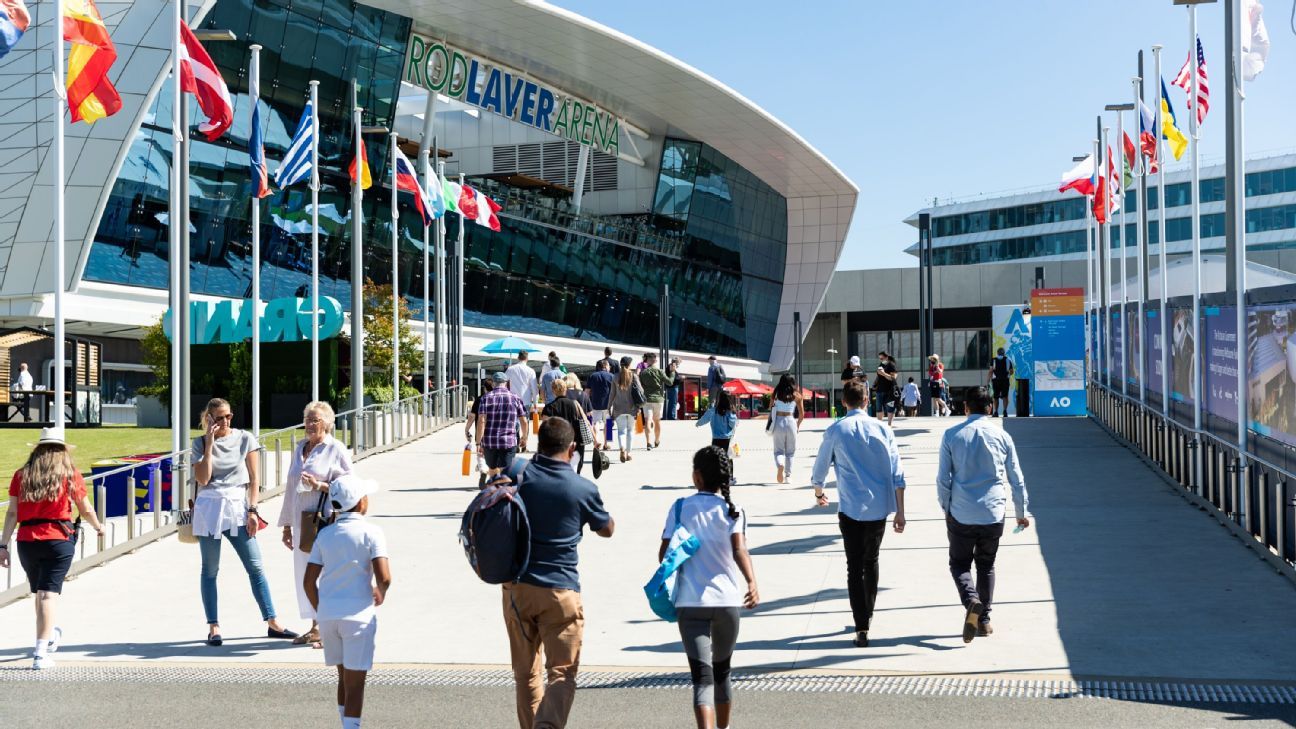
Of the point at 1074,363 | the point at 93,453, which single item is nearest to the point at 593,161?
the point at 1074,363

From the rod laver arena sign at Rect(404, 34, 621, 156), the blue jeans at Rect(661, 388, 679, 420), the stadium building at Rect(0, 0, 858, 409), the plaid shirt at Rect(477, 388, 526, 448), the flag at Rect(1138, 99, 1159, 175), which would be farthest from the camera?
the rod laver arena sign at Rect(404, 34, 621, 156)

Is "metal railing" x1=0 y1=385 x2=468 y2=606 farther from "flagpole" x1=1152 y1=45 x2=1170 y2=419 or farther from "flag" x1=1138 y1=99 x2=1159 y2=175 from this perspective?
"flag" x1=1138 y1=99 x2=1159 y2=175

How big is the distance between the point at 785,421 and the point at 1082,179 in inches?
673

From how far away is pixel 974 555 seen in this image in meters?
9.97

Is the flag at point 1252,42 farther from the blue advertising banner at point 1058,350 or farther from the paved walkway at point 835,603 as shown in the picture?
the blue advertising banner at point 1058,350

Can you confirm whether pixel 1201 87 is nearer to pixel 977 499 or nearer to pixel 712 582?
pixel 977 499

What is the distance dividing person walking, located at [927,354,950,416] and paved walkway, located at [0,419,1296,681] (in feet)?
55.2

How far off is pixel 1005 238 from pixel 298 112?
85.9 meters

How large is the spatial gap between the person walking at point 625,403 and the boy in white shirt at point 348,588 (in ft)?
49.8

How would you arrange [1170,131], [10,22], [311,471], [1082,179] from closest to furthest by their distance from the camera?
[311,471], [10,22], [1170,131], [1082,179]

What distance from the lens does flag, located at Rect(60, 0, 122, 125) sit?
14609 mm

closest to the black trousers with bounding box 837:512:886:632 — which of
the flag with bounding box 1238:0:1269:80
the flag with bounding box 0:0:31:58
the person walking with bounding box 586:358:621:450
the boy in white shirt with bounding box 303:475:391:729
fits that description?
the boy in white shirt with bounding box 303:475:391:729

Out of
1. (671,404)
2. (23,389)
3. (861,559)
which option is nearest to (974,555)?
(861,559)

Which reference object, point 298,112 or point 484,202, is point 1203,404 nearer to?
point 484,202
